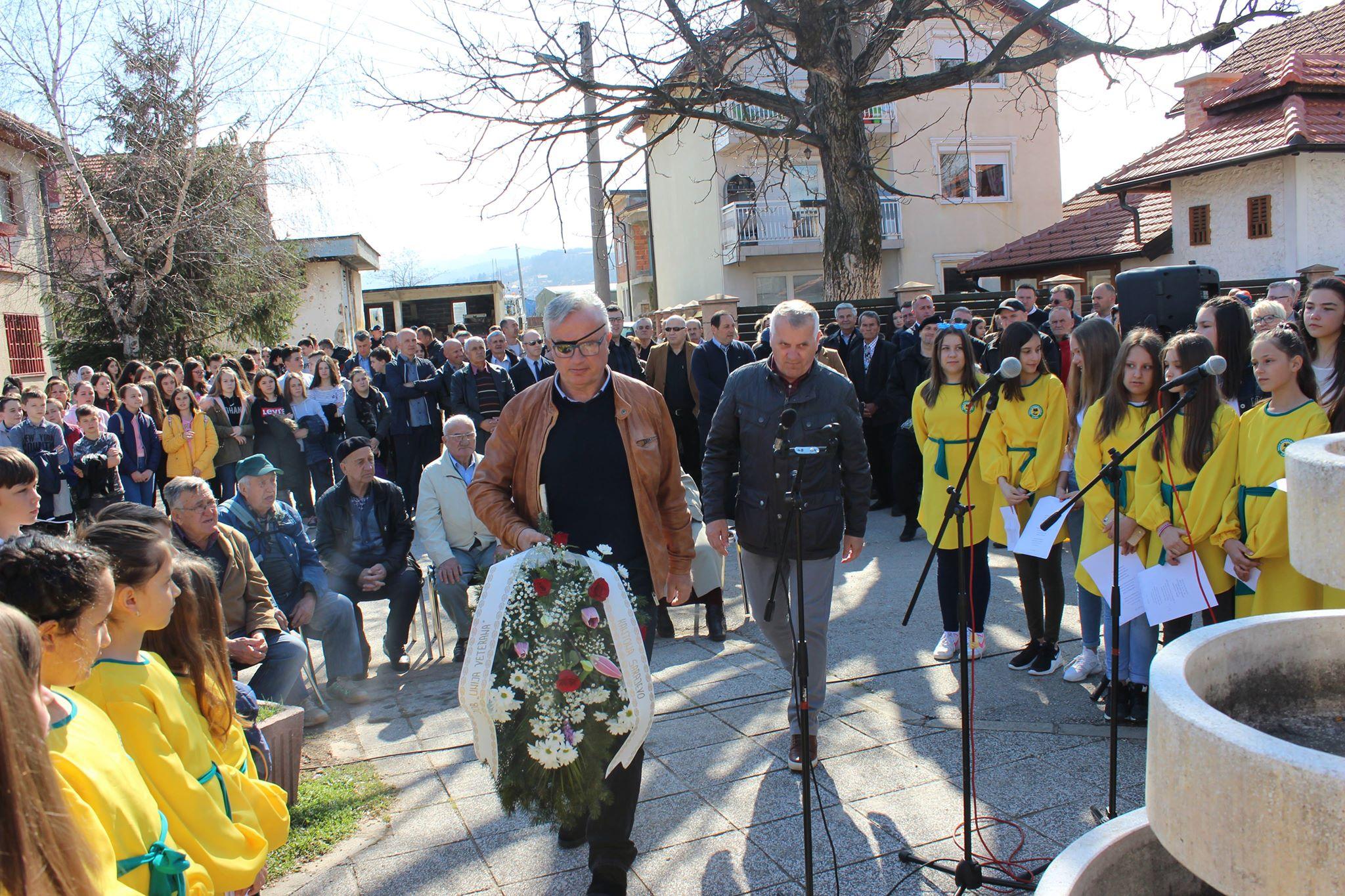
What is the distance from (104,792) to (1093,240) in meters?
25.8

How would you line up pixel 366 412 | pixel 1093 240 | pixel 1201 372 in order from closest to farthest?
1. pixel 1201 372
2. pixel 366 412
3. pixel 1093 240

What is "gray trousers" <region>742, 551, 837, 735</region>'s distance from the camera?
4379mm

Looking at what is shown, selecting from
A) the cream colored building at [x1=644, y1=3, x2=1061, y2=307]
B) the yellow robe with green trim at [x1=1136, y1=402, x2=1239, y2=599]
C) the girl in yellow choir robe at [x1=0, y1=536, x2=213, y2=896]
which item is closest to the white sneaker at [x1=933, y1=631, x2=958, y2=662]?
the yellow robe with green trim at [x1=1136, y1=402, x2=1239, y2=599]

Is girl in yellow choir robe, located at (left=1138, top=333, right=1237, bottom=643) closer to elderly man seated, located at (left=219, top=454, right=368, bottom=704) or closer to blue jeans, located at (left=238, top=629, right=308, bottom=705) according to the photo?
blue jeans, located at (left=238, top=629, right=308, bottom=705)

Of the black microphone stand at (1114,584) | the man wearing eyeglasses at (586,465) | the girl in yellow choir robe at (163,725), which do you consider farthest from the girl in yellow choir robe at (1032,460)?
the girl in yellow choir robe at (163,725)

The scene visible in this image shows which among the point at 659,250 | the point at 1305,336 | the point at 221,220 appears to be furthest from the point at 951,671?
the point at 659,250

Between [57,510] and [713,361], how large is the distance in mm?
6722

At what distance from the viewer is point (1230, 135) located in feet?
66.5

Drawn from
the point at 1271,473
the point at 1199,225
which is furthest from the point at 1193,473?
the point at 1199,225

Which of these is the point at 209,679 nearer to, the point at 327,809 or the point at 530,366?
the point at 327,809

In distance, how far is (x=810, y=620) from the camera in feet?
14.4

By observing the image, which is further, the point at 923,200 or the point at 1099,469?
the point at 923,200

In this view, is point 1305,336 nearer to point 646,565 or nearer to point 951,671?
point 951,671

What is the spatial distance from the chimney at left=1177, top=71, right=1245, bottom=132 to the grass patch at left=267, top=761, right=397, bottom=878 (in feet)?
80.4
